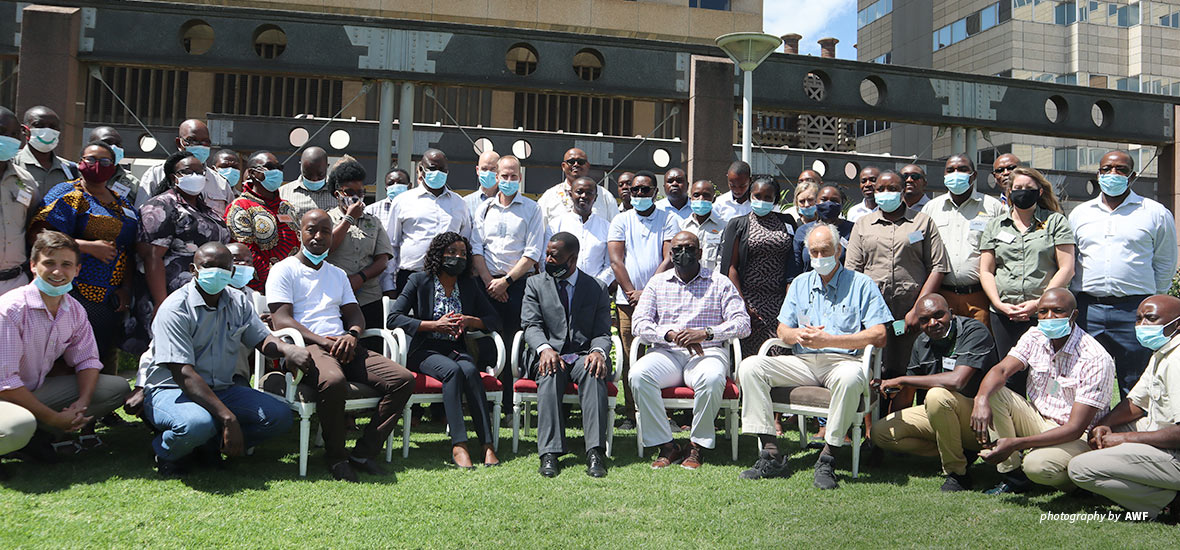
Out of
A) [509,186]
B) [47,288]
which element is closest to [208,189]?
[47,288]

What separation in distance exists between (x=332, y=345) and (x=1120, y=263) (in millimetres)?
5509

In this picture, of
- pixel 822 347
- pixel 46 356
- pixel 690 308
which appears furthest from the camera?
pixel 690 308

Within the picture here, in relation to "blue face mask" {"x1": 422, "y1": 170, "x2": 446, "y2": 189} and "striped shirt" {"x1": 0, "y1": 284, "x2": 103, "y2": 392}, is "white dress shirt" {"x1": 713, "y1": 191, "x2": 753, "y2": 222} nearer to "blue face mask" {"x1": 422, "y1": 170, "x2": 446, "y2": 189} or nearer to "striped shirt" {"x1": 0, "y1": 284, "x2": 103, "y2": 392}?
"blue face mask" {"x1": 422, "y1": 170, "x2": 446, "y2": 189}

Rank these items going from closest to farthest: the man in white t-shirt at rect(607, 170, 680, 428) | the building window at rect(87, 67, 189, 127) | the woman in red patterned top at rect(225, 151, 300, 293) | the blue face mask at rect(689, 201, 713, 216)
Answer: the woman in red patterned top at rect(225, 151, 300, 293) → the man in white t-shirt at rect(607, 170, 680, 428) → the blue face mask at rect(689, 201, 713, 216) → the building window at rect(87, 67, 189, 127)

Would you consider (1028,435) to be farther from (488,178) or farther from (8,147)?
(8,147)

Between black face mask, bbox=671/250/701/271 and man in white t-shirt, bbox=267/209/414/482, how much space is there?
213 centimetres

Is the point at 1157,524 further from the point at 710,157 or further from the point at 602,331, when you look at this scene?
the point at 710,157

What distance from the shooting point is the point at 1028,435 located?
526 cm

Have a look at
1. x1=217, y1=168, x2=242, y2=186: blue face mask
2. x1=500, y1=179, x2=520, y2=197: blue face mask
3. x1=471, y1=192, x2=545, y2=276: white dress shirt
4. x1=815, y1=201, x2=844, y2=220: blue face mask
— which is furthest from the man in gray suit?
x1=217, y1=168, x2=242, y2=186: blue face mask

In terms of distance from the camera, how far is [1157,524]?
4605 millimetres

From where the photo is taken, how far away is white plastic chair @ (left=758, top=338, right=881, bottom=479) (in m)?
5.67

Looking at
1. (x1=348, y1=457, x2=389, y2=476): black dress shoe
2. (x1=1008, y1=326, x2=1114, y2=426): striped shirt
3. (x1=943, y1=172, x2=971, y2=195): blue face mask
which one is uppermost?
(x1=943, y1=172, x2=971, y2=195): blue face mask

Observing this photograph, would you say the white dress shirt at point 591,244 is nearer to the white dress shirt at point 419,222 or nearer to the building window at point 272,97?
the white dress shirt at point 419,222

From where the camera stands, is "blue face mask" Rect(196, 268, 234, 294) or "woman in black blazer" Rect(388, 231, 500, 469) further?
"woman in black blazer" Rect(388, 231, 500, 469)
